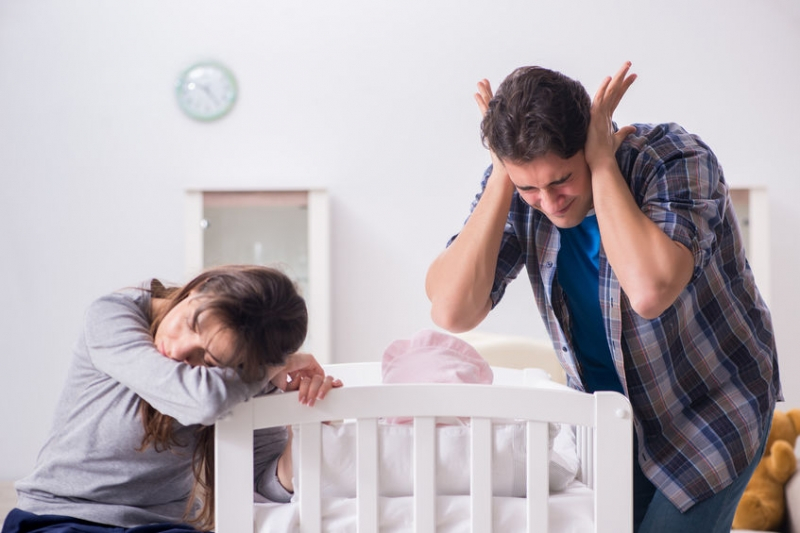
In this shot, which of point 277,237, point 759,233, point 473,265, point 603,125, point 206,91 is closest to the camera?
point 603,125

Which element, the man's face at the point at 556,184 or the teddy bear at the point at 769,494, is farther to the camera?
the teddy bear at the point at 769,494

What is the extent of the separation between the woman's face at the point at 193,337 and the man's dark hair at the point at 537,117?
0.45 m

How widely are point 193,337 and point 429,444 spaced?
0.35 m

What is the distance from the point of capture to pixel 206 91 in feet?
11.2

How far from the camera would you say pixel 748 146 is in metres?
3.37

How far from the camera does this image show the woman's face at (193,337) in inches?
45.8

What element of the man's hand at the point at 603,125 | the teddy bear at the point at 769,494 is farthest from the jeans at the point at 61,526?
the teddy bear at the point at 769,494

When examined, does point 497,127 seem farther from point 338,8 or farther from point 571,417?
point 338,8

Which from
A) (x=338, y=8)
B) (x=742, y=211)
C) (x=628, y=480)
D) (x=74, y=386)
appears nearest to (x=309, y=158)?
(x=338, y=8)

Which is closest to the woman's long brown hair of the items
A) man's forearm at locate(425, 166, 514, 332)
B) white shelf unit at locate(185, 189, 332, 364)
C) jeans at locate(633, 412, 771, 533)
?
man's forearm at locate(425, 166, 514, 332)

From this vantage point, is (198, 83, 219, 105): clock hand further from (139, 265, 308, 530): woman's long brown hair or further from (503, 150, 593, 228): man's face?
(503, 150, 593, 228): man's face

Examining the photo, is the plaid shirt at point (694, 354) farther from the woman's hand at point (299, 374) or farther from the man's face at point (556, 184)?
the woman's hand at point (299, 374)

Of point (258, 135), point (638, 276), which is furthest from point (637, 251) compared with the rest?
point (258, 135)

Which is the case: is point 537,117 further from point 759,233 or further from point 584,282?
point 759,233
